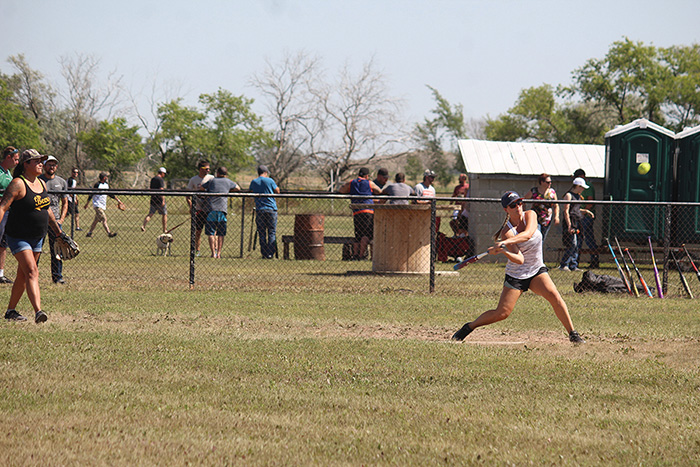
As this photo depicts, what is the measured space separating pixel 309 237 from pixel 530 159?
5.54 m

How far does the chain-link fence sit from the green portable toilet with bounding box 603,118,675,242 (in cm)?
5

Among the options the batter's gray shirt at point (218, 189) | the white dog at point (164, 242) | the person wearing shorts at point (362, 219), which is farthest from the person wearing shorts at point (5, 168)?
the person wearing shorts at point (362, 219)

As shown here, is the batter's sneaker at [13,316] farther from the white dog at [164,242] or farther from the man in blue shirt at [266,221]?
the white dog at [164,242]

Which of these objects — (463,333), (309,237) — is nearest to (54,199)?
(309,237)

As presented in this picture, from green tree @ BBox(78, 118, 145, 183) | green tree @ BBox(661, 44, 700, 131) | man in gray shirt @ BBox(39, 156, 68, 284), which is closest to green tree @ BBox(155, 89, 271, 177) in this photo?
green tree @ BBox(78, 118, 145, 183)

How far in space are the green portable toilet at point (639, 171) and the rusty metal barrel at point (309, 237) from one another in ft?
20.2

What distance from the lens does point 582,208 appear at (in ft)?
52.8

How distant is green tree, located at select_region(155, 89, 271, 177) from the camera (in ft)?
211

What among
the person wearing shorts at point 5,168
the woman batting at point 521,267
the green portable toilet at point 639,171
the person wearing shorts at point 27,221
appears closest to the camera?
the woman batting at point 521,267

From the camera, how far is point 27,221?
808 cm

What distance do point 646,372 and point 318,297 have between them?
5.25 m

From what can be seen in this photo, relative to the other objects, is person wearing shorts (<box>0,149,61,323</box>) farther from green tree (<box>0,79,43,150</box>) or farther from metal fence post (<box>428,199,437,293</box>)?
green tree (<box>0,79,43,150</box>)

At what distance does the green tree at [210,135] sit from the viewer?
64.2m

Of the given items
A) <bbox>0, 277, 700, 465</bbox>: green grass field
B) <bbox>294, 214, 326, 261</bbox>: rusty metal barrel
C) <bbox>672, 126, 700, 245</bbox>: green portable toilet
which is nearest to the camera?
<bbox>0, 277, 700, 465</bbox>: green grass field
